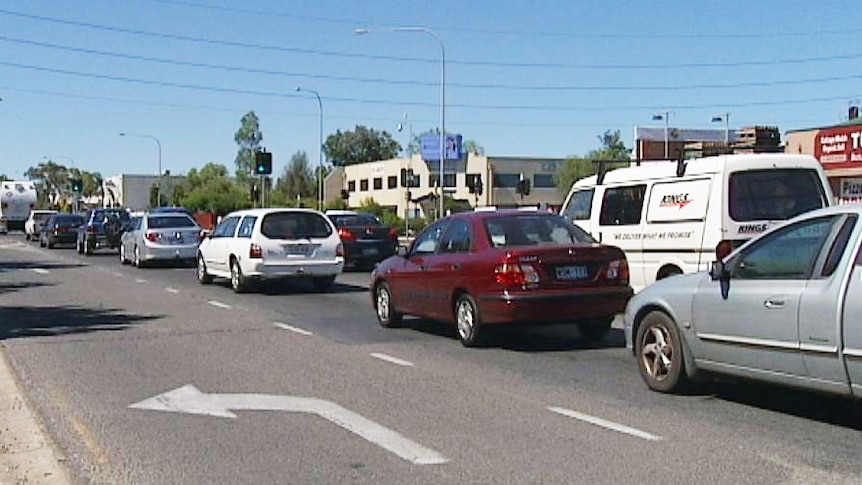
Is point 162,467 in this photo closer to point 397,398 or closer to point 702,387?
point 397,398

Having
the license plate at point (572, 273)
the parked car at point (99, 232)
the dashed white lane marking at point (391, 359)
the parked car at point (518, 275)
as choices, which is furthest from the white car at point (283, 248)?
the parked car at point (99, 232)

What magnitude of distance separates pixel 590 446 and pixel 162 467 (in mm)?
2851

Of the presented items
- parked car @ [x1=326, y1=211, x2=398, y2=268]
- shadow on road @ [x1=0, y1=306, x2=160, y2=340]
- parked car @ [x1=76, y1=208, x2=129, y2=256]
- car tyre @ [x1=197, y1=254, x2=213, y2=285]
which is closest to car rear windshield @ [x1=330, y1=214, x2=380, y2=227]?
parked car @ [x1=326, y1=211, x2=398, y2=268]

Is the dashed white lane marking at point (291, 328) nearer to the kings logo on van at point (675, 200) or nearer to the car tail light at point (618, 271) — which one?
the car tail light at point (618, 271)

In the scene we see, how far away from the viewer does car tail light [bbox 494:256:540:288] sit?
1180cm

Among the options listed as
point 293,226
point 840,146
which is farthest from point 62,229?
point 840,146

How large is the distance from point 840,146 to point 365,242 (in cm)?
1688

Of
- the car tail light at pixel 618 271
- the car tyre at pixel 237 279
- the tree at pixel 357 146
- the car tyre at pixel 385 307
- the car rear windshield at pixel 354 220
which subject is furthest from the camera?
the tree at pixel 357 146

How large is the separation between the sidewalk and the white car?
10510 millimetres

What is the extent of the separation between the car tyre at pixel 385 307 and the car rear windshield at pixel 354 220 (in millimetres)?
12911

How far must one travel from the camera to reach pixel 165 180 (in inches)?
5221

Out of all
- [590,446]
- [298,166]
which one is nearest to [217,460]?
[590,446]

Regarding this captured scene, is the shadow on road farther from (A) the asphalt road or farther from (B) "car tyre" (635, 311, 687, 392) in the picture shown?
(B) "car tyre" (635, 311, 687, 392)

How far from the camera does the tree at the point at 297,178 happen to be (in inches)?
5167
